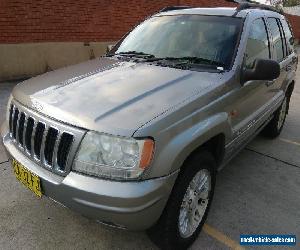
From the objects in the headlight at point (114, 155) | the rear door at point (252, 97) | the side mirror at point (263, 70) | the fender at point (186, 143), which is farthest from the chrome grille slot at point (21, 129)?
the side mirror at point (263, 70)

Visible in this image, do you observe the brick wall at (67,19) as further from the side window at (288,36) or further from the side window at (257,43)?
the side window at (257,43)

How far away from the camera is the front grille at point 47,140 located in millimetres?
2266

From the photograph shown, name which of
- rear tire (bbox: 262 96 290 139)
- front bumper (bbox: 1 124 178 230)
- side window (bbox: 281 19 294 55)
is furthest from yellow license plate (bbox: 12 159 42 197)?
side window (bbox: 281 19 294 55)

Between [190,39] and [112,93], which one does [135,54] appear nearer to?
[190,39]

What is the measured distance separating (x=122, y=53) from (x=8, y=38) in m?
5.54

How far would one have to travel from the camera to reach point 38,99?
263 centimetres

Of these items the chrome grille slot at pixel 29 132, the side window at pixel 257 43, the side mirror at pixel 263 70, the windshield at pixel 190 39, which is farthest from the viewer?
the side window at pixel 257 43

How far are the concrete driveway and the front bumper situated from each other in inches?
25.6

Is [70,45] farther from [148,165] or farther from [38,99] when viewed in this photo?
[148,165]

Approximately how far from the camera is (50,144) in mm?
2371

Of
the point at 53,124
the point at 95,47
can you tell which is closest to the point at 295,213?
the point at 53,124

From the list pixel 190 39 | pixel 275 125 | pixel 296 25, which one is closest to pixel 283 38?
pixel 275 125

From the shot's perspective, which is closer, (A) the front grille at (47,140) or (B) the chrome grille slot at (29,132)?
(A) the front grille at (47,140)

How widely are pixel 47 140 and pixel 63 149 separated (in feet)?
0.54
